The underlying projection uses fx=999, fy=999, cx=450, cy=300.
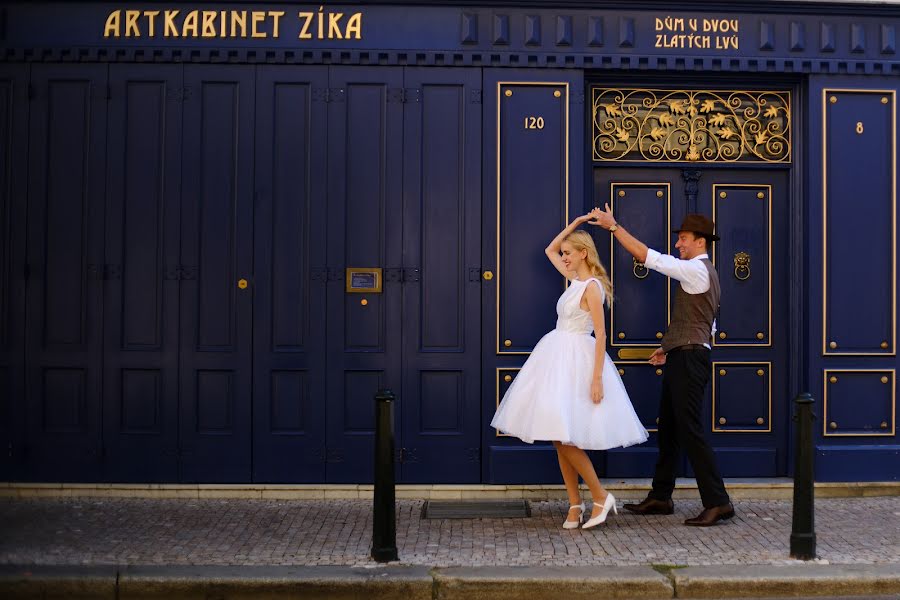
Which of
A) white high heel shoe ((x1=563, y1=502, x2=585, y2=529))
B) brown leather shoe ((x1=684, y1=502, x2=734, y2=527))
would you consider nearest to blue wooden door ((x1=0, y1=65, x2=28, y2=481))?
white high heel shoe ((x1=563, y1=502, x2=585, y2=529))

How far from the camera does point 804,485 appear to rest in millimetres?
5965

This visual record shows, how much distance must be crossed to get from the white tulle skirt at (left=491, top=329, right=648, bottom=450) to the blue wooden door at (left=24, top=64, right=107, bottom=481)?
336 centimetres

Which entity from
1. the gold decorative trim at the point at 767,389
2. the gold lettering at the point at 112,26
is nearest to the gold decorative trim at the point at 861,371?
the gold decorative trim at the point at 767,389

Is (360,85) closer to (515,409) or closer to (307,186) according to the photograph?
(307,186)

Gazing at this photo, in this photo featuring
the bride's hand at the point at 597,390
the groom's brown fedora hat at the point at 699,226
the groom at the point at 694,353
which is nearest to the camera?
the bride's hand at the point at 597,390

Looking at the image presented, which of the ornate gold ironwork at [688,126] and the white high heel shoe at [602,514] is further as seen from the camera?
the ornate gold ironwork at [688,126]

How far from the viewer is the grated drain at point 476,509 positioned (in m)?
7.26

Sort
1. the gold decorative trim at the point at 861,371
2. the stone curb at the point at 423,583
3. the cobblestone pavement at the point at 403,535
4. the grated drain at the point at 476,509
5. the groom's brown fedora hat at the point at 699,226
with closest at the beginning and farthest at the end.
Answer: the stone curb at the point at 423,583
the cobblestone pavement at the point at 403,535
the groom's brown fedora hat at the point at 699,226
the grated drain at the point at 476,509
the gold decorative trim at the point at 861,371

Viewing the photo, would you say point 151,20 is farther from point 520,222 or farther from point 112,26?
point 520,222

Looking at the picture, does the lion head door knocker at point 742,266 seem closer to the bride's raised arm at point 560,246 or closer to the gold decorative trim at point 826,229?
the gold decorative trim at point 826,229

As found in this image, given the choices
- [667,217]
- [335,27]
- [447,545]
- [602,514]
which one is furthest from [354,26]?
[602,514]

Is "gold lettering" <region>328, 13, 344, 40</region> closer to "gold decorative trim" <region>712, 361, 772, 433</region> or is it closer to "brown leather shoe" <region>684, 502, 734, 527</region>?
"gold decorative trim" <region>712, 361, 772, 433</region>

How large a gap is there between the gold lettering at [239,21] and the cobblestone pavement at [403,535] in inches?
144

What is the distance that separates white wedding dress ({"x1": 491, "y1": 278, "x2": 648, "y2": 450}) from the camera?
6.65 metres
